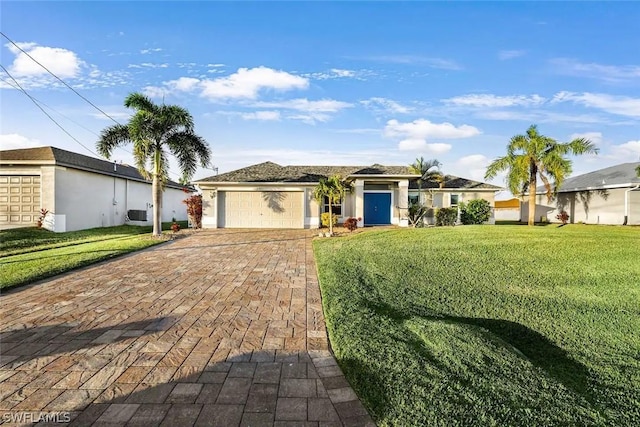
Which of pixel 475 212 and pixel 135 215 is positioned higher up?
pixel 475 212

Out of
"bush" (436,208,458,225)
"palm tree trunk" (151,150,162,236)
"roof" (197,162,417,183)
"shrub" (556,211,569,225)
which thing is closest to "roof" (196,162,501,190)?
"roof" (197,162,417,183)

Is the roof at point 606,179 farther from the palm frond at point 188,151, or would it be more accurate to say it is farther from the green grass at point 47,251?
the green grass at point 47,251

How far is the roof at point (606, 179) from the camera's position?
861 inches

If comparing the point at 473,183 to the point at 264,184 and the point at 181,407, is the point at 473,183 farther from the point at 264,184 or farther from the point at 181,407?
the point at 181,407

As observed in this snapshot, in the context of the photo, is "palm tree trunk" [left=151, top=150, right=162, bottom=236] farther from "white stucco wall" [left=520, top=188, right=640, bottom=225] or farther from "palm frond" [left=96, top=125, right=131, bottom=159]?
"white stucco wall" [left=520, top=188, right=640, bottom=225]

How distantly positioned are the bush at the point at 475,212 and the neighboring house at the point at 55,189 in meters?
21.6

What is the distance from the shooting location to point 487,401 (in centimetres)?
279

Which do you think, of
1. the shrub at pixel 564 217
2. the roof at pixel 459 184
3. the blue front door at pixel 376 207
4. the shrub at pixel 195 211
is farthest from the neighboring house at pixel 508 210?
the shrub at pixel 195 211

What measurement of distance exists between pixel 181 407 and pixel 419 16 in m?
12.5

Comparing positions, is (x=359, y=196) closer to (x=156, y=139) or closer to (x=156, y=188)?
(x=156, y=188)

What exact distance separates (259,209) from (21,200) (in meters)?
11.7

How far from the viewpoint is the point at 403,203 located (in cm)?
1983

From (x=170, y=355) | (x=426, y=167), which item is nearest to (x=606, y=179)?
(x=426, y=167)

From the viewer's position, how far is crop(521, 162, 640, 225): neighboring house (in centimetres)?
2128
